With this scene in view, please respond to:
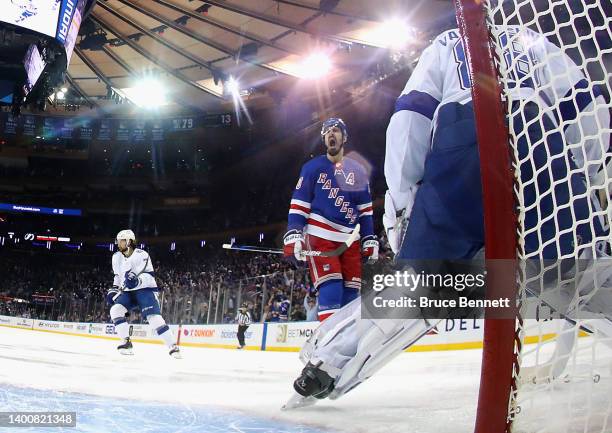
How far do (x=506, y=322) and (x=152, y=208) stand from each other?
17.2 meters

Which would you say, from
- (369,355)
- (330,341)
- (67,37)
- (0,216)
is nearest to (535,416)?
(369,355)

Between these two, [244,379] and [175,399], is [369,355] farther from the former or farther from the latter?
[244,379]

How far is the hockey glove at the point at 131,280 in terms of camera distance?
3.45 m

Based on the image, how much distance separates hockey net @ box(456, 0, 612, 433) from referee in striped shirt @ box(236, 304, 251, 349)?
561cm

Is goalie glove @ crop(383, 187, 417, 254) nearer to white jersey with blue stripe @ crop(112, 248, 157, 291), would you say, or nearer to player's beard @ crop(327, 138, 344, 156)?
player's beard @ crop(327, 138, 344, 156)

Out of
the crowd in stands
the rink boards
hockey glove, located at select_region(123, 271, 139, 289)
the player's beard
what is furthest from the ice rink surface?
the crowd in stands

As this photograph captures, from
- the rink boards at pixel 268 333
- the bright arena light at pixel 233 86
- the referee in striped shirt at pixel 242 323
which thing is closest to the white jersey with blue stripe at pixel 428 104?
the rink boards at pixel 268 333

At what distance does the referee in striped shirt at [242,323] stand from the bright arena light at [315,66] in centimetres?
588

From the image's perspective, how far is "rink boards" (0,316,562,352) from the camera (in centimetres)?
337

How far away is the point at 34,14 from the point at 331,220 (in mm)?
4916

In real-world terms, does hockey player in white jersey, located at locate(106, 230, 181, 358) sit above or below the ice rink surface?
above

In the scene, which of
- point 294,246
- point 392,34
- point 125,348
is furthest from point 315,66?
point 294,246

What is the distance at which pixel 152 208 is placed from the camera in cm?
1702

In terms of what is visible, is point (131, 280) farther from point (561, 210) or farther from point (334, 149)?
point (561, 210)
